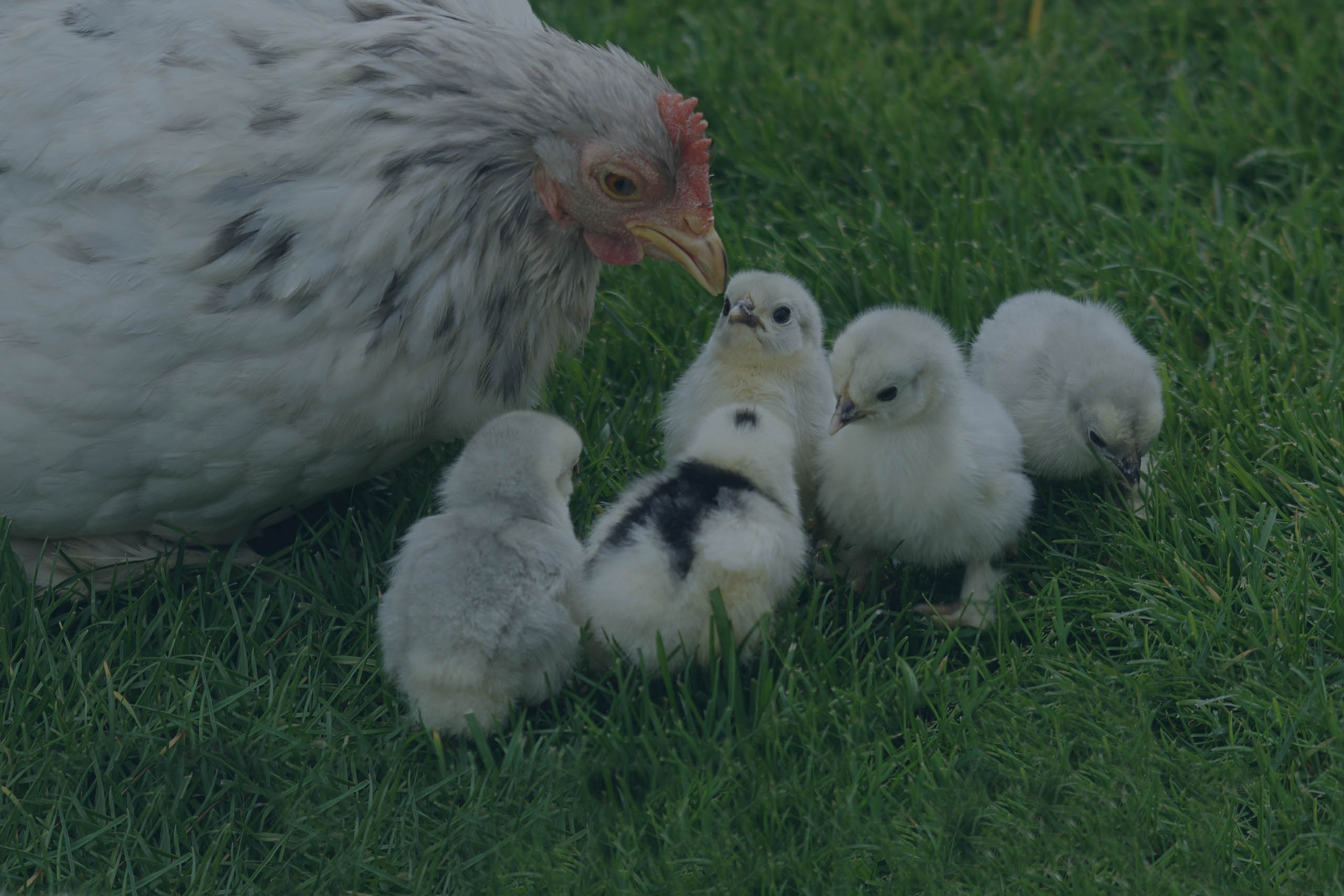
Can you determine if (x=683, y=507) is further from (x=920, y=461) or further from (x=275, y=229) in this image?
(x=275, y=229)

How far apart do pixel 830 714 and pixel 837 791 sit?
0.62ft

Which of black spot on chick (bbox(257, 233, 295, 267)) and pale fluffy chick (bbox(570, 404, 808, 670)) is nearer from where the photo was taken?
pale fluffy chick (bbox(570, 404, 808, 670))

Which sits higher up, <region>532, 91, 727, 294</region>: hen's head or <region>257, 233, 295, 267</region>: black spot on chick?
<region>532, 91, 727, 294</region>: hen's head

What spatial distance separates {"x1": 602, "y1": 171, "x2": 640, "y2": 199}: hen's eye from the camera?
322 cm

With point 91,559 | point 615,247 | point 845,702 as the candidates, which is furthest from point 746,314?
point 91,559

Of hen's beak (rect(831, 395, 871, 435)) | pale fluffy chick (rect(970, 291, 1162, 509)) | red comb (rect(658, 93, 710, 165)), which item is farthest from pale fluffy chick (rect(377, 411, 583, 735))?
pale fluffy chick (rect(970, 291, 1162, 509))

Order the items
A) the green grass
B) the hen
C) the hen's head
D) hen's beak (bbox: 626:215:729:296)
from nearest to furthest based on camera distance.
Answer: the green grass → the hen → the hen's head → hen's beak (bbox: 626:215:729:296)

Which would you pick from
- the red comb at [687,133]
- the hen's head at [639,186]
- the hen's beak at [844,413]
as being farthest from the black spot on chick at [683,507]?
the red comb at [687,133]

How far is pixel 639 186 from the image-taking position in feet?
10.6

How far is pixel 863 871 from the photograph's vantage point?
2.73m

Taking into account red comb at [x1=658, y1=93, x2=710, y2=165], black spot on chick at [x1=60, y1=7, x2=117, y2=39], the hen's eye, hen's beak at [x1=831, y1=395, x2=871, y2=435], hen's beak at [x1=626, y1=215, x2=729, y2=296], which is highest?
red comb at [x1=658, y1=93, x2=710, y2=165]

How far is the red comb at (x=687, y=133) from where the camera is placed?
3.22m

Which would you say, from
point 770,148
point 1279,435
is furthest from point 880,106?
point 1279,435

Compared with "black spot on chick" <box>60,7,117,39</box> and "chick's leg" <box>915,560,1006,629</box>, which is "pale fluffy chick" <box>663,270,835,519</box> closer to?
"chick's leg" <box>915,560,1006,629</box>
